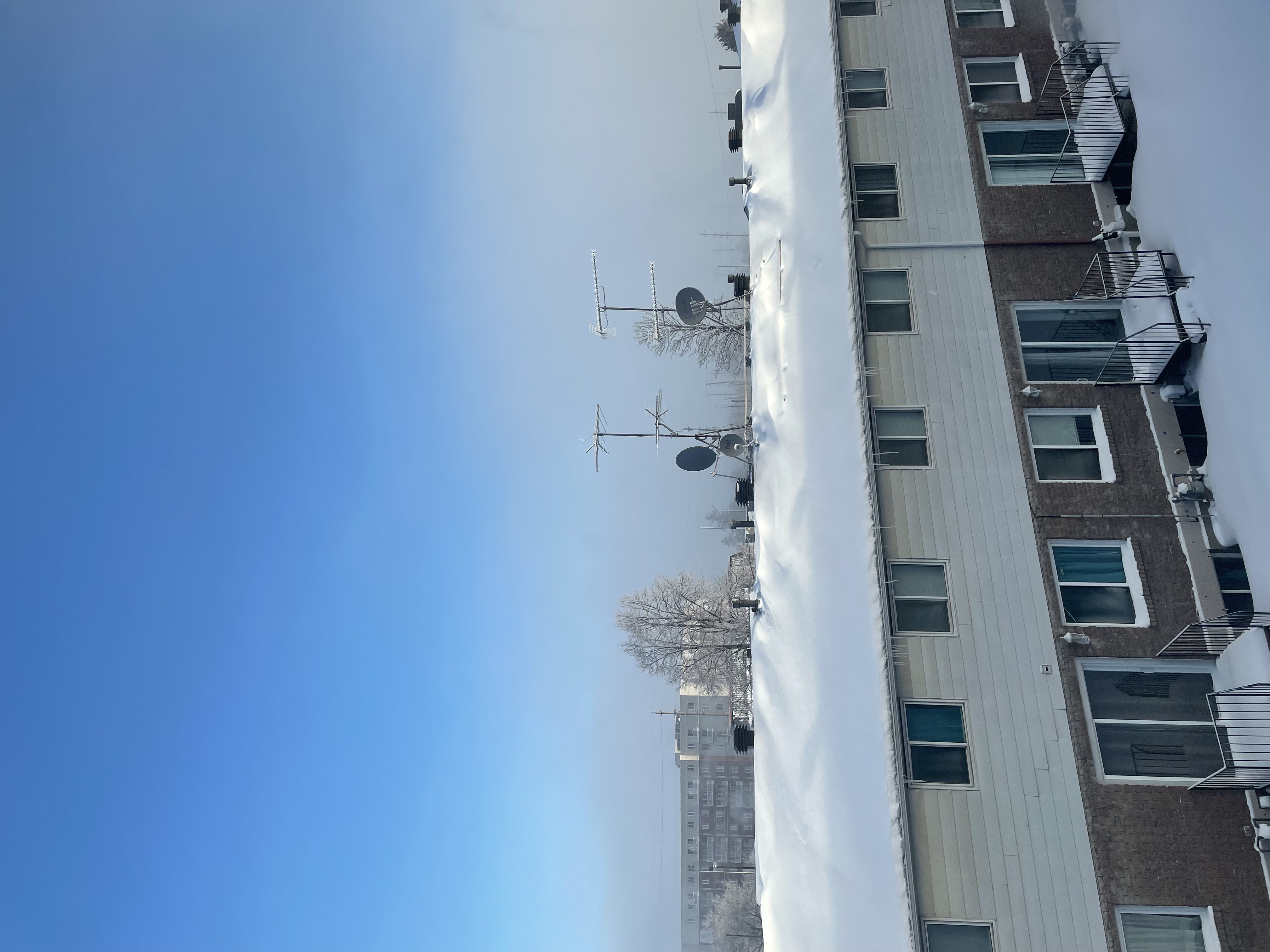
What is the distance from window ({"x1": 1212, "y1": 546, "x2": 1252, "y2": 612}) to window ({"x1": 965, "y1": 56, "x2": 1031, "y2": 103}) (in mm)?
12148

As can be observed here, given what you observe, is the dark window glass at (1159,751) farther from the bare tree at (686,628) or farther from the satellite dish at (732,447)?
the bare tree at (686,628)

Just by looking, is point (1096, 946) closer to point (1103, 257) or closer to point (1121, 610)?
point (1121, 610)

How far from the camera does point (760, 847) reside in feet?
49.6

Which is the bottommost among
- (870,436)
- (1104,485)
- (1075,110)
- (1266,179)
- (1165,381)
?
(1104,485)

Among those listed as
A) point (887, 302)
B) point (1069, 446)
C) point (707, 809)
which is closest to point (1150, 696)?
point (1069, 446)

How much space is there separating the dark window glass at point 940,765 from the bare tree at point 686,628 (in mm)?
23173

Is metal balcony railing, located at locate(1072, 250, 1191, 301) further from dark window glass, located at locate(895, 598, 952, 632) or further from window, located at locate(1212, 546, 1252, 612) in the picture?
dark window glass, located at locate(895, 598, 952, 632)

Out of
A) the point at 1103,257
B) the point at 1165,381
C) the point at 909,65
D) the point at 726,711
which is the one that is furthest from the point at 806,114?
the point at 726,711

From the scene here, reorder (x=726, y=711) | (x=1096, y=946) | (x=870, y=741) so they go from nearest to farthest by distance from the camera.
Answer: (x=1096, y=946), (x=870, y=741), (x=726, y=711)

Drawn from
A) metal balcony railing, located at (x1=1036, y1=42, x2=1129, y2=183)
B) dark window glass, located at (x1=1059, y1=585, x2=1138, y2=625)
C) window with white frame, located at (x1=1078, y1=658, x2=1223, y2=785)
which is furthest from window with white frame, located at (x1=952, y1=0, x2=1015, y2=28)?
window with white frame, located at (x1=1078, y1=658, x2=1223, y2=785)

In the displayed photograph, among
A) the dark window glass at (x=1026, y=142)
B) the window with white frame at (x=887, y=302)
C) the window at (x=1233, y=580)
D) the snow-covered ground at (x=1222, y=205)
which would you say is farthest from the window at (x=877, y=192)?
the window at (x=1233, y=580)

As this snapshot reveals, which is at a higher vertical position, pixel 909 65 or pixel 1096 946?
pixel 909 65

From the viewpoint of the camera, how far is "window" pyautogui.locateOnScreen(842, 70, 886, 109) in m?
16.9

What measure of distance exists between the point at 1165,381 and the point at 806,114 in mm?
10682
